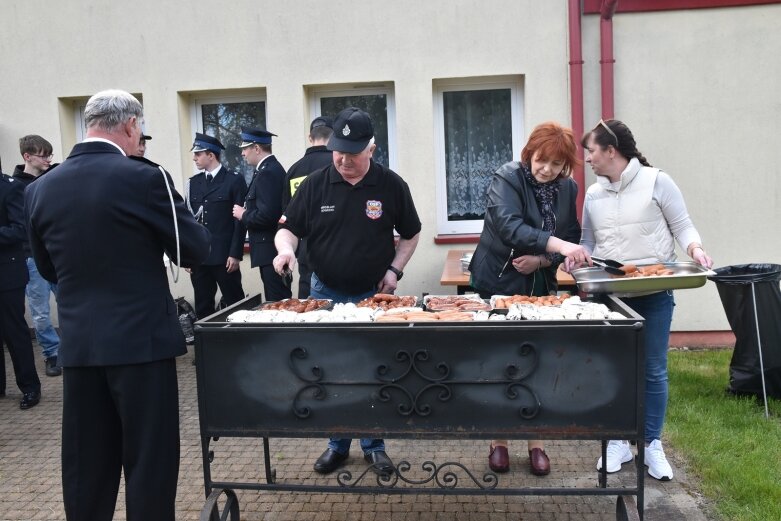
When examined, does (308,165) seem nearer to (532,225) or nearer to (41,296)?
(532,225)

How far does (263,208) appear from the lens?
592 centimetres

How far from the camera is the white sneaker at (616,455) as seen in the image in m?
3.96

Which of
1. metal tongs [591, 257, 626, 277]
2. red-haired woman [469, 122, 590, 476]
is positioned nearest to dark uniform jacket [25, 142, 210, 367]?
red-haired woman [469, 122, 590, 476]

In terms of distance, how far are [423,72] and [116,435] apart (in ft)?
15.8

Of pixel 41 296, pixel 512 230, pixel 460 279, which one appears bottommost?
pixel 41 296

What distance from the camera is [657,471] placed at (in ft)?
12.6

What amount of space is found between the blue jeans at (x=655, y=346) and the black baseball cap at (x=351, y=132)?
171 cm

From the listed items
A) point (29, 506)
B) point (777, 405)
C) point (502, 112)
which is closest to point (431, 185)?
point (502, 112)

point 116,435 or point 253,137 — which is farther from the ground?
point 253,137

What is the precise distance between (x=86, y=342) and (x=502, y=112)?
5.24m

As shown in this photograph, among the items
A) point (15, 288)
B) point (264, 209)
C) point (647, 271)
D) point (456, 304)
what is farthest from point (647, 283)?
point (15, 288)

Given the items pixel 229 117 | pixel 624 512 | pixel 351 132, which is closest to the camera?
pixel 624 512

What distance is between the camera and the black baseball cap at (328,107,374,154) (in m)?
3.62

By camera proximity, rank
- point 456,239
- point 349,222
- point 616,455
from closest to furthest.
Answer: point 349,222 < point 616,455 < point 456,239
